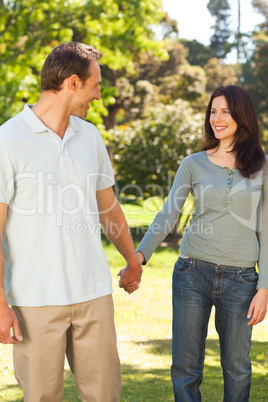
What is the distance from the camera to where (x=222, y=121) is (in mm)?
2891

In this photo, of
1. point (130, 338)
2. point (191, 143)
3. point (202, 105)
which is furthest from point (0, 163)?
point (202, 105)

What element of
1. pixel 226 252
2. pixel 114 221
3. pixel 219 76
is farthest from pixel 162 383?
pixel 219 76

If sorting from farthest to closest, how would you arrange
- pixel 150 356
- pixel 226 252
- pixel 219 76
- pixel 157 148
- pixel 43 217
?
pixel 219 76, pixel 157 148, pixel 150 356, pixel 226 252, pixel 43 217

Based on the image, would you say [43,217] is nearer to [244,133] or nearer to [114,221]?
[114,221]

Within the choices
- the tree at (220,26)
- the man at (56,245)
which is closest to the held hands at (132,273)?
the man at (56,245)

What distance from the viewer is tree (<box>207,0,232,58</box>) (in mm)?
39469

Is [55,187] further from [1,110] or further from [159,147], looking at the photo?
[159,147]

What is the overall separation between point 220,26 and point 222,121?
40001 millimetres

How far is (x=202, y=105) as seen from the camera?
3219cm

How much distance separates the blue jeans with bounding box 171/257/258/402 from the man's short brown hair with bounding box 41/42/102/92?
3.79 ft

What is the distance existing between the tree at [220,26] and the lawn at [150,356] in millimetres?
33089

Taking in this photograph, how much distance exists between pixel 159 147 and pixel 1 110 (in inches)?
199

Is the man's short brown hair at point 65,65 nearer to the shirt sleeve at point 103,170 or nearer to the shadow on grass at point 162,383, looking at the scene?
the shirt sleeve at point 103,170

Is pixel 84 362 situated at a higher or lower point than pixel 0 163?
lower
